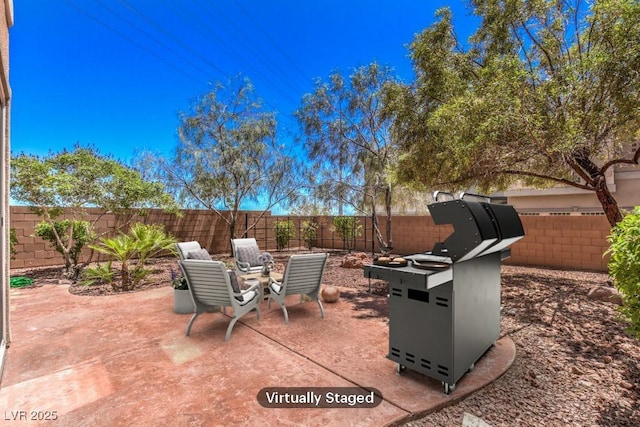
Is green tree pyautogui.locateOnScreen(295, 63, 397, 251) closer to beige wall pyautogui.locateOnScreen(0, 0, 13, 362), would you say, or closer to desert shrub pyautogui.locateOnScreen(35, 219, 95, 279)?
desert shrub pyautogui.locateOnScreen(35, 219, 95, 279)

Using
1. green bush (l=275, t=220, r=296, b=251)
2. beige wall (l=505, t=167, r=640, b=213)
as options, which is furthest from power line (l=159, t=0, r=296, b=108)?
beige wall (l=505, t=167, r=640, b=213)

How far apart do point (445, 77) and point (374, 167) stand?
4029mm

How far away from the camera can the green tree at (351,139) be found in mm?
9195

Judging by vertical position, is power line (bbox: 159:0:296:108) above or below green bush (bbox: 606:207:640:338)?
above

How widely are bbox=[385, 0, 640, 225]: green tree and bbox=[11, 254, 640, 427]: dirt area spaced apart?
227 centimetres

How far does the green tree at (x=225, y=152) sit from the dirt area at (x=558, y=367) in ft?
17.1

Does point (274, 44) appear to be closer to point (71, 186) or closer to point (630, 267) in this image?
point (71, 186)

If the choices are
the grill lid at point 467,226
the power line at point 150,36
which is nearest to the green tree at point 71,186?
the power line at point 150,36

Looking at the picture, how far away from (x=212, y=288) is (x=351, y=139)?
7.51 metres

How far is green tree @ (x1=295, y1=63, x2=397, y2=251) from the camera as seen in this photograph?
30.2 feet

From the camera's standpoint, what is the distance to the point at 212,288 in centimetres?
337

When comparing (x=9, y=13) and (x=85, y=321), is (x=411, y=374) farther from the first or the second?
(x=9, y=13)

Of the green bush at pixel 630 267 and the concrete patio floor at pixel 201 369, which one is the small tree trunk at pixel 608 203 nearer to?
the concrete patio floor at pixel 201 369

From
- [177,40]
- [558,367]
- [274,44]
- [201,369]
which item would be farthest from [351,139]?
[201,369]
